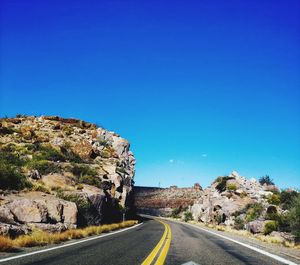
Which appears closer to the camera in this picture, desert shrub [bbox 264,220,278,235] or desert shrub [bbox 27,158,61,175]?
desert shrub [bbox 264,220,278,235]

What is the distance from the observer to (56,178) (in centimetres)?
2625

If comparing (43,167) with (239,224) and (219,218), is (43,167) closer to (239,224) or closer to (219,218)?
(239,224)

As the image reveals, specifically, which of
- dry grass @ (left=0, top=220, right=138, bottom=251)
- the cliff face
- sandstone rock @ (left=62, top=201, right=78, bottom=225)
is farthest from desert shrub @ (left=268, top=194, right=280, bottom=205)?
the cliff face

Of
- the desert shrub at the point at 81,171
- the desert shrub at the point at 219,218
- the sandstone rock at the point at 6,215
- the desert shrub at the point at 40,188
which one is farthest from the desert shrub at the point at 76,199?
the desert shrub at the point at 219,218

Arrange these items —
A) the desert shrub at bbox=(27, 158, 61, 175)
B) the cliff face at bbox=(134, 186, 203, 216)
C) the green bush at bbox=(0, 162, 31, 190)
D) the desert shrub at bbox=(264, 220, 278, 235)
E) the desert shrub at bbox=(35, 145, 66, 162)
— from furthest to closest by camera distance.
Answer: the cliff face at bbox=(134, 186, 203, 216) → the desert shrub at bbox=(35, 145, 66, 162) → the desert shrub at bbox=(27, 158, 61, 175) → the desert shrub at bbox=(264, 220, 278, 235) → the green bush at bbox=(0, 162, 31, 190)

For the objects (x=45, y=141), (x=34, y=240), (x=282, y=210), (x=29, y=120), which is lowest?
(x=34, y=240)

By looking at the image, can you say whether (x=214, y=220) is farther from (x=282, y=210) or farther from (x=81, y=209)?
(x=81, y=209)

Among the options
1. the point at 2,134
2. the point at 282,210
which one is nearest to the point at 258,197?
the point at 282,210

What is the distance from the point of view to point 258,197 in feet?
152

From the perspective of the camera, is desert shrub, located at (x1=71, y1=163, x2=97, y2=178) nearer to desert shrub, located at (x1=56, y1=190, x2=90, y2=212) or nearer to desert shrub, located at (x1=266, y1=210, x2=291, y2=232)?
desert shrub, located at (x1=56, y1=190, x2=90, y2=212)

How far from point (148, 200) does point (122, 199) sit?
72.8 meters

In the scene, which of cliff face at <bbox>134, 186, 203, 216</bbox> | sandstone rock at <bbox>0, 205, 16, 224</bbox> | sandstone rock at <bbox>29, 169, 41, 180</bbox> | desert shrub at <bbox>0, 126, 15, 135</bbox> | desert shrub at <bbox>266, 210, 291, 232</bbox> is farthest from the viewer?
cliff face at <bbox>134, 186, 203, 216</bbox>

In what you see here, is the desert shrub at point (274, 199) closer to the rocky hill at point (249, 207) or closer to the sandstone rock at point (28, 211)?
the rocky hill at point (249, 207)

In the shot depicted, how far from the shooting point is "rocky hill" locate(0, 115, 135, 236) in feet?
56.4
